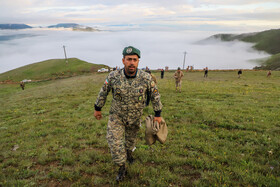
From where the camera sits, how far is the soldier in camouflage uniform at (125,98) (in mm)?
4656

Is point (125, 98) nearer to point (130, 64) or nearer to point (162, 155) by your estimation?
point (130, 64)

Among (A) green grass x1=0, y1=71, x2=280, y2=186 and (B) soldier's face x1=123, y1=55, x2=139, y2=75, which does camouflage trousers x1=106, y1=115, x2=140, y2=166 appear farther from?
(B) soldier's face x1=123, y1=55, x2=139, y2=75

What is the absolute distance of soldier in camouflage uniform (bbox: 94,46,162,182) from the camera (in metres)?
4.66

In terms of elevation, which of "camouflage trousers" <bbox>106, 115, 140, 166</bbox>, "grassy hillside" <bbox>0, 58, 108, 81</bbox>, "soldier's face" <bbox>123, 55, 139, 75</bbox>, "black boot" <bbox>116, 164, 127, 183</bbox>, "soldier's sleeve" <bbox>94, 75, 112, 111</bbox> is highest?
"soldier's face" <bbox>123, 55, 139, 75</bbox>

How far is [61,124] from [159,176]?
7466 millimetres

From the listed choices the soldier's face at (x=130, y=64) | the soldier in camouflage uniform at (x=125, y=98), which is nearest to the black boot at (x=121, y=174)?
the soldier in camouflage uniform at (x=125, y=98)

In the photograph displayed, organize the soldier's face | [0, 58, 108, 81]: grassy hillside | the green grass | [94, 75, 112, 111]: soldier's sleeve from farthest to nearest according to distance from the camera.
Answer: [0, 58, 108, 81]: grassy hillside
the green grass
[94, 75, 112, 111]: soldier's sleeve
the soldier's face

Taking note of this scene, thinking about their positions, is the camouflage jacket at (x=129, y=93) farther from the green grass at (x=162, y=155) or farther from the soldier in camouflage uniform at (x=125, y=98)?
the green grass at (x=162, y=155)

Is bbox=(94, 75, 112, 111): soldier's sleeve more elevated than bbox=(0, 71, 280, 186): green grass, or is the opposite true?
bbox=(94, 75, 112, 111): soldier's sleeve

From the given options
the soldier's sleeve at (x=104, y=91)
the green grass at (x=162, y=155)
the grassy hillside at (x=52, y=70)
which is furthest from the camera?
the grassy hillside at (x=52, y=70)

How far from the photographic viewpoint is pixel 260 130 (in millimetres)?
7879

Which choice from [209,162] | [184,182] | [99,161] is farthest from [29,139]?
[209,162]

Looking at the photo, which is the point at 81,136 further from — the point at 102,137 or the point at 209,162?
the point at 209,162

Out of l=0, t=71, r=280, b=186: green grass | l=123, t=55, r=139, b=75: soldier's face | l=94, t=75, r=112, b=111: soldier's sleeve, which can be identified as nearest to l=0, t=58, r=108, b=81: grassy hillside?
l=0, t=71, r=280, b=186: green grass
